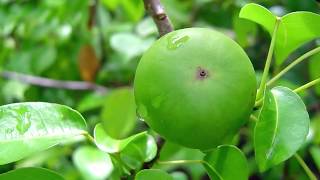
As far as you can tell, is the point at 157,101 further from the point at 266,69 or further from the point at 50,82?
the point at 50,82

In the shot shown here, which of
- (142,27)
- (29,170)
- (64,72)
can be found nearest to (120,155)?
(29,170)

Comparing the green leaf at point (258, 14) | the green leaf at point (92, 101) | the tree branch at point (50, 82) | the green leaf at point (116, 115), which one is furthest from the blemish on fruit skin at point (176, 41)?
the tree branch at point (50, 82)

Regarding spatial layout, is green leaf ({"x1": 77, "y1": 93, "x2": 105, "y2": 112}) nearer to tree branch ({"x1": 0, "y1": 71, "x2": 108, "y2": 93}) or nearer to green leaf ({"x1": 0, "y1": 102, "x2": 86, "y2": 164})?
tree branch ({"x1": 0, "y1": 71, "x2": 108, "y2": 93})

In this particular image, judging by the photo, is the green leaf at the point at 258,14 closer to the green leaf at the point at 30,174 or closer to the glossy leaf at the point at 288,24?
the glossy leaf at the point at 288,24

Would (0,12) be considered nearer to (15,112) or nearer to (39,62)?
(39,62)

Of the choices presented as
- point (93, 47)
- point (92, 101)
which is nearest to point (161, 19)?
point (92, 101)

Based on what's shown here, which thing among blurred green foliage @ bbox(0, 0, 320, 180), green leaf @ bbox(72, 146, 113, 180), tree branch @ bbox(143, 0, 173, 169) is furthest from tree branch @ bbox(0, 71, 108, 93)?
tree branch @ bbox(143, 0, 173, 169)
